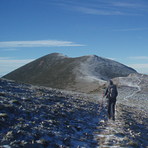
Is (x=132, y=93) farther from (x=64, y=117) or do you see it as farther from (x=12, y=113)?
(x=12, y=113)

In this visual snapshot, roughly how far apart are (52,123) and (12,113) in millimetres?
2768

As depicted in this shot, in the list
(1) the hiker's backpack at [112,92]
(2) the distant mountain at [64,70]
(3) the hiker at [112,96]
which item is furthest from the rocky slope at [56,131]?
(2) the distant mountain at [64,70]

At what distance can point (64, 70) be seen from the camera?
125m

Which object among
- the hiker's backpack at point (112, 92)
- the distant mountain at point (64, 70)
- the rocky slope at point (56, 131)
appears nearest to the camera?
the rocky slope at point (56, 131)

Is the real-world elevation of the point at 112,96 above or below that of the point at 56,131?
above

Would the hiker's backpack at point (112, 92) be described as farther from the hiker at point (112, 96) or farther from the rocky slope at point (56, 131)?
the rocky slope at point (56, 131)

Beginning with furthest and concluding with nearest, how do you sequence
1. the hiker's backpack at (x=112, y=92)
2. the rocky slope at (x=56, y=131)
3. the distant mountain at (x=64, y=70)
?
1. the distant mountain at (x=64, y=70)
2. the hiker's backpack at (x=112, y=92)
3. the rocky slope at (x=56, y=131)

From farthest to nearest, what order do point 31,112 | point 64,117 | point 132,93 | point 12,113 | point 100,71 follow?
point 100,71 → point 132,93 → point 64,117 → point 31,112 → point 12,113

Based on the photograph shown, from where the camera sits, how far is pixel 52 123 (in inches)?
643

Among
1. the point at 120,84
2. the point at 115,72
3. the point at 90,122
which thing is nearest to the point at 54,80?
the point at 115,72

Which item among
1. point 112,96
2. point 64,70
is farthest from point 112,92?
point 64,70

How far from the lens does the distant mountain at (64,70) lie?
362 ft

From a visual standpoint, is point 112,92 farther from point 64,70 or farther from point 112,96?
point 64,70

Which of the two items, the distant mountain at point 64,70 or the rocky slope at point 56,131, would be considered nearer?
the rocky slope at point 56,131
